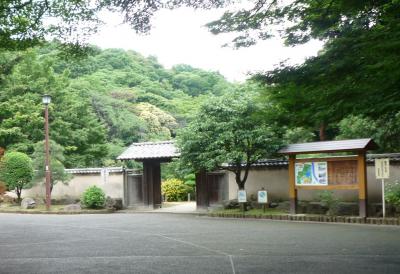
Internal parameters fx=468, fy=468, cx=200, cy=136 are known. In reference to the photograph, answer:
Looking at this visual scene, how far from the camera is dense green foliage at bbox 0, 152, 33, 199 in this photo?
23578mm

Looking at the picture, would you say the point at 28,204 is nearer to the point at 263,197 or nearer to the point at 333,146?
the point at 263,197

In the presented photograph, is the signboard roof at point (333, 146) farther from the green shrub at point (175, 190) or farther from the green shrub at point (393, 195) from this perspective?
the green shrub at point (175, 190)

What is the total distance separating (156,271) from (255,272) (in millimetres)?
1471

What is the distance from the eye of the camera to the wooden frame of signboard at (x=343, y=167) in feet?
48.3

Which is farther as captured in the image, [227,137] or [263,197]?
[263,197]

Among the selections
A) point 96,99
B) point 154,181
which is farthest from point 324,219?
point 96,99

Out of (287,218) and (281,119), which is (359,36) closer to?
(281,119)

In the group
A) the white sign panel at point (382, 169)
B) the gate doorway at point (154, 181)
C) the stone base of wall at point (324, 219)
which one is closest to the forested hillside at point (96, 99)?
the gate doorway at point (154, 181)

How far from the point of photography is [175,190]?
27.5 metres

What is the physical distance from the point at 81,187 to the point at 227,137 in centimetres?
1166

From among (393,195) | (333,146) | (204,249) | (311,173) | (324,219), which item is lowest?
(324,219)

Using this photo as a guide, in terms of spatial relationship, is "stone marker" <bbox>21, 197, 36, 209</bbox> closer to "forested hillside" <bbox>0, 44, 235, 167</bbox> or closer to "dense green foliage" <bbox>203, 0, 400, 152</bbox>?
"forested hillside" <bbox>0, 44, 235, 167</bbox>

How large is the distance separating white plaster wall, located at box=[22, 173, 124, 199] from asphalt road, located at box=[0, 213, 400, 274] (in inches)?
415

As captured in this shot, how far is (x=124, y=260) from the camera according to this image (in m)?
7.96
